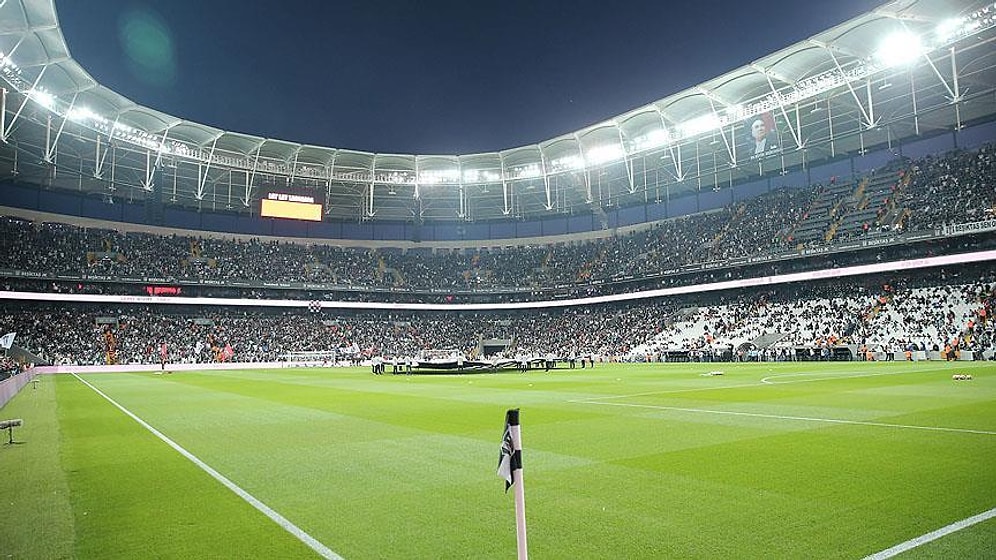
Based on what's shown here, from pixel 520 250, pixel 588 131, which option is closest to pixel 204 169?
pixel 520 250

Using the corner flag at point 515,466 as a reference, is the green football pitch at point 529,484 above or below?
below

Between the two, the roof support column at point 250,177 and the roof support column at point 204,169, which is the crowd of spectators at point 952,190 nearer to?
the roof support column at point 250,177

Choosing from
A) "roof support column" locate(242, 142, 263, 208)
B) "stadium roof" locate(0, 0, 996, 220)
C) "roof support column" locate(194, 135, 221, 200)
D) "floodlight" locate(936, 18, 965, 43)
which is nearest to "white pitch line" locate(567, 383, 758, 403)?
"stadium roof" locate(0, 0, 996, 220)

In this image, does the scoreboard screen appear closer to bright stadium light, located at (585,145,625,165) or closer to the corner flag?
bright stadium light, located at (585,145,625,165)

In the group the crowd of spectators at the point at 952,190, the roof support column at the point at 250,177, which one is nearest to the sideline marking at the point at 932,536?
the crowd of spectators at the point at 952,190

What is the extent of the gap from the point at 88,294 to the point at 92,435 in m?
53.2

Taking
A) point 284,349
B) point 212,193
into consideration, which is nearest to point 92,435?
point 284,349

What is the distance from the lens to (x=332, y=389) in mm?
24141

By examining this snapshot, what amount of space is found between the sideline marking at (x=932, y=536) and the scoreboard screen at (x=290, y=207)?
58.6 metres

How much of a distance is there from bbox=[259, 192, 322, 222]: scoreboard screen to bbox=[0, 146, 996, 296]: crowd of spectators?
1175 cm

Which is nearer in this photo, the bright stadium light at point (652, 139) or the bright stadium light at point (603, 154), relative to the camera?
the bright stadium light at point (652, 139)

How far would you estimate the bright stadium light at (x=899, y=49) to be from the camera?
120 ft

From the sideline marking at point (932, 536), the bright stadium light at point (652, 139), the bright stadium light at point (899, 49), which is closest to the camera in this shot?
the sideline marking at point (932, 536)

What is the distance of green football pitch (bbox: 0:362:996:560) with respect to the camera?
497cm
